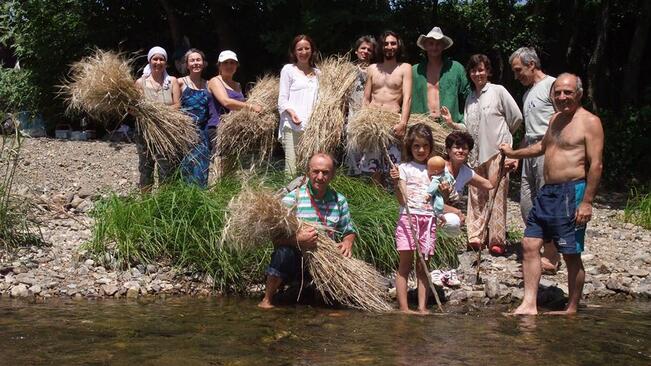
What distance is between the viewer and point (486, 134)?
6121 mm

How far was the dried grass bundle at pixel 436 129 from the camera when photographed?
19.9 ft

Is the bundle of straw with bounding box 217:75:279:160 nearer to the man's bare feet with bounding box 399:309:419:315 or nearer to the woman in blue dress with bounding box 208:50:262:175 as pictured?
the woman in blue dress with bounding box 208:50:262:175

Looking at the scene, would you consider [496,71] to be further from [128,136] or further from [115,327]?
[115,327]

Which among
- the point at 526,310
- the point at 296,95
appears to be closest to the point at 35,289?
the point at 296,95

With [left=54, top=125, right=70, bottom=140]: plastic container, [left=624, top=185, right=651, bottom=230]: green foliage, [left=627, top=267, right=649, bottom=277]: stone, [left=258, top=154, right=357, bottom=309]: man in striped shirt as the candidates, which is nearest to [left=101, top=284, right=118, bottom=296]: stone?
[left=258, top=154, right=357, bottom=309]: man in striped shirt

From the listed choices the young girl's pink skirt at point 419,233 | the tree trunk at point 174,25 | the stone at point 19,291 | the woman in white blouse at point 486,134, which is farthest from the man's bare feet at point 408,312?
the tree trunk at point 174,25

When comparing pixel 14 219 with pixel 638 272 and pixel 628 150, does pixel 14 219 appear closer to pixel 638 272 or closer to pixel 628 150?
pixel 638 272

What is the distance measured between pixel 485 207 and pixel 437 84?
1.05 metres

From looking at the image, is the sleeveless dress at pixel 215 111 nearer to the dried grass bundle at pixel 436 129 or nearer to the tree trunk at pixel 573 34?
the dried grass bundle at pixel 436 129

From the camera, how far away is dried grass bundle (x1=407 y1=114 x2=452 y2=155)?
6.07m

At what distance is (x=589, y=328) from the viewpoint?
465 centimetres

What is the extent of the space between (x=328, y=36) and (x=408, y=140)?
4.78 m

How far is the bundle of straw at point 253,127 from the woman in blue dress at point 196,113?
0.15m

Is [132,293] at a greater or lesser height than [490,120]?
lesser
